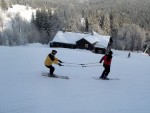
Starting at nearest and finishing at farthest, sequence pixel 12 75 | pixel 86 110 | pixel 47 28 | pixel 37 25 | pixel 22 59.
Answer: pixel 86 110
pixel 12 75
pixel 22 59
pixel 47 28
pixel 37 25

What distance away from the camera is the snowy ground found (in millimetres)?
10422

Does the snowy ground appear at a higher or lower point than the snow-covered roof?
higher

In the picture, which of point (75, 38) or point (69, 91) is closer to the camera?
point (69, 91)

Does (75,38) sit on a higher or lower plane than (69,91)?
lower

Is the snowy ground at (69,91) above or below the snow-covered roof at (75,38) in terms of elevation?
above

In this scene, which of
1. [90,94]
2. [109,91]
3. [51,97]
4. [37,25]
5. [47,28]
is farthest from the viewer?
[37,25]

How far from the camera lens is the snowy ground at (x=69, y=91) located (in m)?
10.4

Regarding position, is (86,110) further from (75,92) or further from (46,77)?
(46,77)

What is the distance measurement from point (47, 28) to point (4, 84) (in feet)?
244

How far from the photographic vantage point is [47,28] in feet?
282

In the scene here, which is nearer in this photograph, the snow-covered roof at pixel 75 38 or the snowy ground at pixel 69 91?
the snowy ground at pixel 69 91

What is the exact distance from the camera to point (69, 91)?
12.4 m

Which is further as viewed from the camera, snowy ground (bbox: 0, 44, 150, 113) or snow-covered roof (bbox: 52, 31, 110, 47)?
snow-covered roof (bbox: 52, 31, 110, 47)

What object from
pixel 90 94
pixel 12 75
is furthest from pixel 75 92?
pixel 12 75
